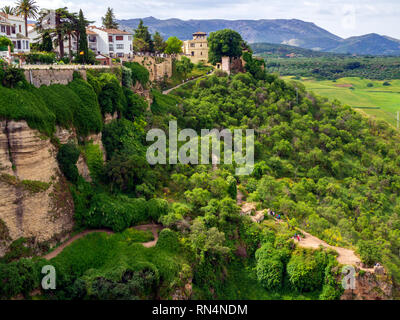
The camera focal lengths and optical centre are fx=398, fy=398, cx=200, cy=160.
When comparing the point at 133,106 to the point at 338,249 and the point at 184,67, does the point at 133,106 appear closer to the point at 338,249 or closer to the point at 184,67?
the point at 184,67

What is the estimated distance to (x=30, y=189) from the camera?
25078 millimetres

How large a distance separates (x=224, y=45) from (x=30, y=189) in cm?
4998

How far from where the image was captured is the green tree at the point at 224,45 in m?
68.0

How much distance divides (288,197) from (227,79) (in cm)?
2944

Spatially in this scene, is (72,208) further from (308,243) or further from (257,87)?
(257,87)

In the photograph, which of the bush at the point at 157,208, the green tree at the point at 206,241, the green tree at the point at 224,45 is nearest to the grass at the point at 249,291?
the green tree at the point at 206,241

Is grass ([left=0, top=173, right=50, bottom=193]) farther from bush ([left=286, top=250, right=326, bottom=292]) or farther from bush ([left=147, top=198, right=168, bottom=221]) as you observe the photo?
bush ([left=286, top=250, right=326, bottom=292])

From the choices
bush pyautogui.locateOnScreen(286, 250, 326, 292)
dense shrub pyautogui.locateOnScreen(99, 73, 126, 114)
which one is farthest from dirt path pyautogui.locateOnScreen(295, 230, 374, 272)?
dense shrub pyautogui.locateOnScreen(99, 73, 126, 114)

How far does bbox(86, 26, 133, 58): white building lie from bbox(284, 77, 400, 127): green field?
48.2m

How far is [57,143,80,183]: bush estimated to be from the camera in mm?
27953

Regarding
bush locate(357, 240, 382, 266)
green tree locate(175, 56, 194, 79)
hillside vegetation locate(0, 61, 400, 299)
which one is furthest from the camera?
green tree locate(175, 56, 194, 79)

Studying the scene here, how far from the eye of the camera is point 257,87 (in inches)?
2589

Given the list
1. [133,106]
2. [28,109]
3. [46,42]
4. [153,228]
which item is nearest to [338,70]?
[133,106]
